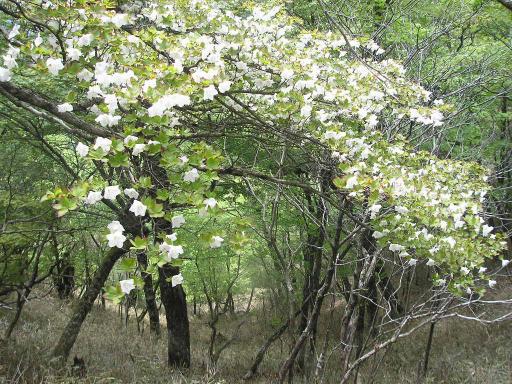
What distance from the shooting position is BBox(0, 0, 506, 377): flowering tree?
106 inches

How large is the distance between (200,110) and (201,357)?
30.8 ft

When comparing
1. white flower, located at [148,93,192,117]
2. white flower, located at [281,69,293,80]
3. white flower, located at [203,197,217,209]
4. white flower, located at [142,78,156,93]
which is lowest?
white flower, located at [203,197,217,209]

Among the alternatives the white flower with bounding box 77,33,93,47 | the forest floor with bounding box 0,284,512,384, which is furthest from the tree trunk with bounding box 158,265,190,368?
the white flower with bounding box 77,33,93,47

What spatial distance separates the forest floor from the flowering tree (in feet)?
9.51

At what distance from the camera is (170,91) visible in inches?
109

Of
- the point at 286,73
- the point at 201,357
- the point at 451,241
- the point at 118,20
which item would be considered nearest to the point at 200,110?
the point at 286,73

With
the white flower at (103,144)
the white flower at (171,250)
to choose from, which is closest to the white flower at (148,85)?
the white flower at (103,144)

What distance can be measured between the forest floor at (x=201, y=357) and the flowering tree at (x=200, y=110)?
9.51 ft

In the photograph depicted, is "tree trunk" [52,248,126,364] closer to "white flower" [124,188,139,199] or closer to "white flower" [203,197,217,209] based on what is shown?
"white flower" [124,188,139,199]

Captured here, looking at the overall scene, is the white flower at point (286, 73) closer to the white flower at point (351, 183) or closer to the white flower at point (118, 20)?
the white flower at point (351, 183)

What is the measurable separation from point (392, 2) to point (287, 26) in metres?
4.80

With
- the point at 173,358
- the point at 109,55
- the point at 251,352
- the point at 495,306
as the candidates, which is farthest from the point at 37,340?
the point at 495,306

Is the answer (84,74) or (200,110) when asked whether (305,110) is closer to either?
(200,110)

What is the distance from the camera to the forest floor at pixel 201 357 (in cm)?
718
